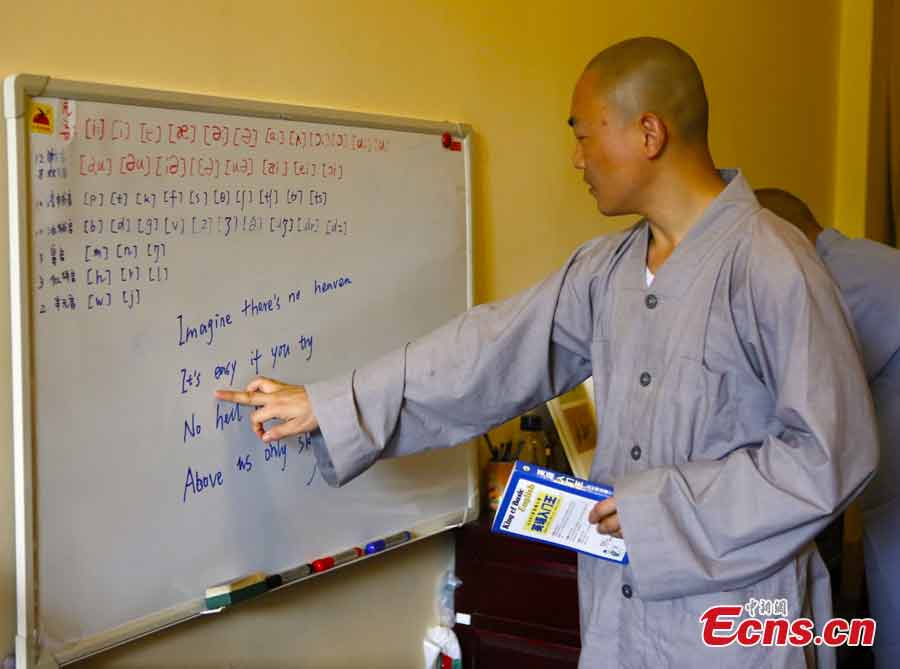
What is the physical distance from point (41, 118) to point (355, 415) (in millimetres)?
632

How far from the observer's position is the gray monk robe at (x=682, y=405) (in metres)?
1.30

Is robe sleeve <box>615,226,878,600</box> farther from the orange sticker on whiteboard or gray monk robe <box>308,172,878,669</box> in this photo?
the orange sticker on whiteboard

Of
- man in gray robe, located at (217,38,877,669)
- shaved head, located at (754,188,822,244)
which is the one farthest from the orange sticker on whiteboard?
shaved head, located at (754,188,822,244)

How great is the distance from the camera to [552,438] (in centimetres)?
229

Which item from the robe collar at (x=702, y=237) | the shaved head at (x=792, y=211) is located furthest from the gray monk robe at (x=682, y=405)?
the shaved head at (x=792, y=211)

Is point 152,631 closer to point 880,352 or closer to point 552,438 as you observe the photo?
point 552,438

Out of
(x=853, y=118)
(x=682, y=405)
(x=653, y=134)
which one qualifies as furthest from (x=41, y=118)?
(x=853, y=118)

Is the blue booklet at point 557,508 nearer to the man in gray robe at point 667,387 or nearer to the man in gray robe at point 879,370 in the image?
the man in gray robe at point 667,387

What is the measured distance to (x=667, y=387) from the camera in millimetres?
1467

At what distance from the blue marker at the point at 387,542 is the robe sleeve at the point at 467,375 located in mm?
352

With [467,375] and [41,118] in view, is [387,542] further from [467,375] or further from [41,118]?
[41,118]

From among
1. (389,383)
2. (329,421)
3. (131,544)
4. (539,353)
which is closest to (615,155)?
(539,353)

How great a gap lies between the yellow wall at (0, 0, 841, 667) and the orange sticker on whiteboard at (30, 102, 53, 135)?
60mm

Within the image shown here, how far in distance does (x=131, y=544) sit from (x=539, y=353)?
727 mm
